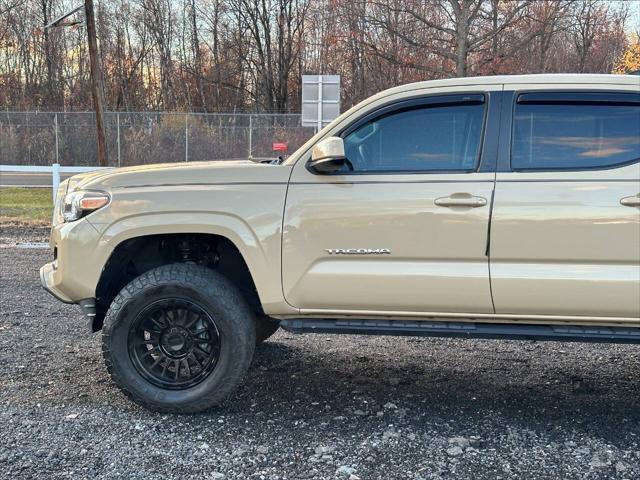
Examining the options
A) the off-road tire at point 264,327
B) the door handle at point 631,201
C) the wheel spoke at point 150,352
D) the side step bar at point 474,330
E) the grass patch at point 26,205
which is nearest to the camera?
the door handle at point 631,201

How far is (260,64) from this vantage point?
1484 inches

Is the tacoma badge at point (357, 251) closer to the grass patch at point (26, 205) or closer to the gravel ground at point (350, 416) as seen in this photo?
the gravel ground at point (350, 416)

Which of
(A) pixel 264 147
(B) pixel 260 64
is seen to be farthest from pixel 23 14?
(A) pixel 264 147

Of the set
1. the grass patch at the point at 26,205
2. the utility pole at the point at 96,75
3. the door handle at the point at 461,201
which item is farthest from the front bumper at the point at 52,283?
the utility pole at the point at 96,75

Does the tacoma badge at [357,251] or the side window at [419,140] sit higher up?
the side window at [419,140]

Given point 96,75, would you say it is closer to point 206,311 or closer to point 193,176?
point 193,176

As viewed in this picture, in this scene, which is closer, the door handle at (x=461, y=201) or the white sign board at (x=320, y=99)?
the door handle at (x=461, y=201)

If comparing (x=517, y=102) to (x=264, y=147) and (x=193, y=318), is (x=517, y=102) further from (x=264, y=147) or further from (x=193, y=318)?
(x=264, y=147)

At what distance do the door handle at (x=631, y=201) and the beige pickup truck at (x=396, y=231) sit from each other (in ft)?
0.04

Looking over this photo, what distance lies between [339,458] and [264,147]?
21.6 metres

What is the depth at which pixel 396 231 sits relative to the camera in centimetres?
372

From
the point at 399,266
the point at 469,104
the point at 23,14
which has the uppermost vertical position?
the point at 23,14

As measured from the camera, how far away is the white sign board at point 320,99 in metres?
14.9

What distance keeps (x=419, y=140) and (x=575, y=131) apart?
3.05ft
